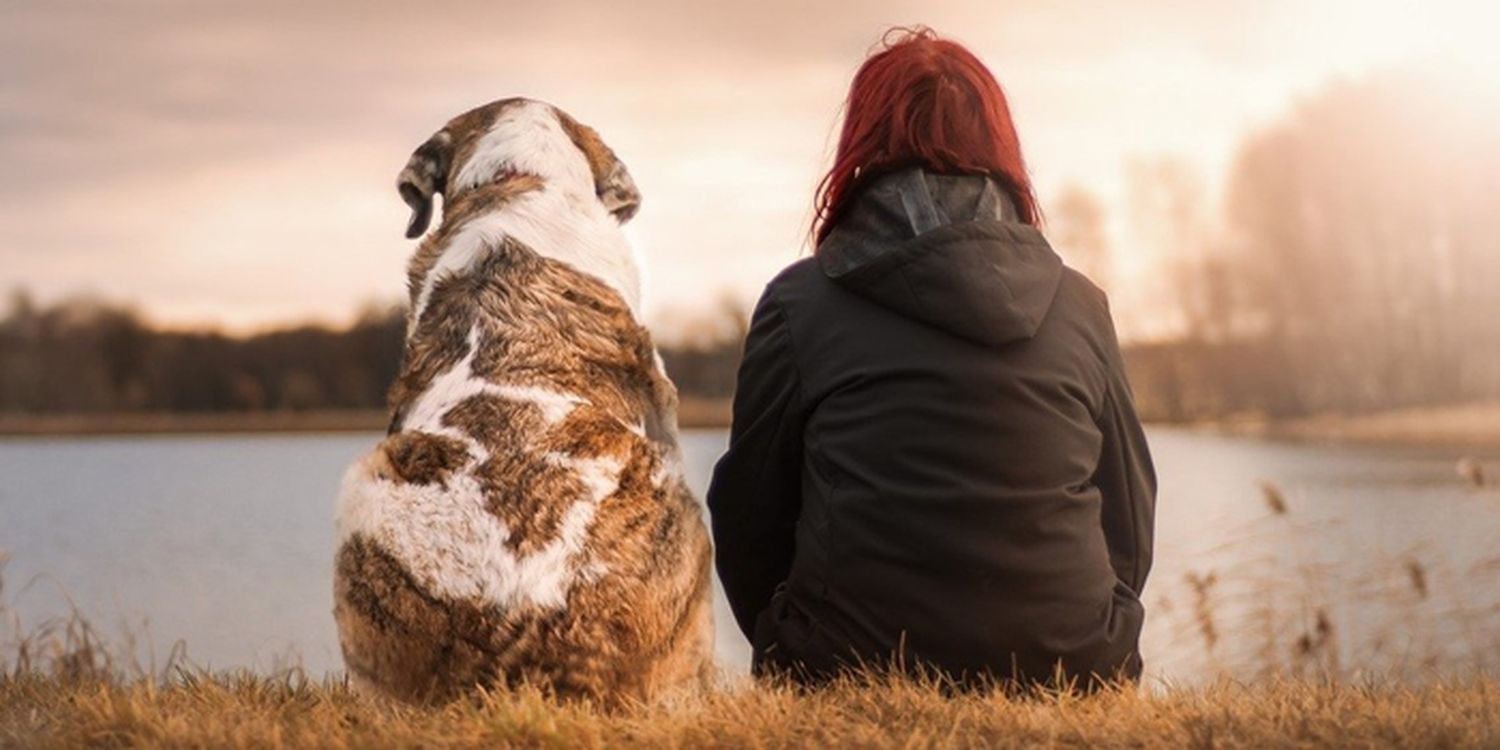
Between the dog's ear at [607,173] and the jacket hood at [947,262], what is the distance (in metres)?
1.22

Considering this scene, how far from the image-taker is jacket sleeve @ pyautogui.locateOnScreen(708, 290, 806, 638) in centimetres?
461

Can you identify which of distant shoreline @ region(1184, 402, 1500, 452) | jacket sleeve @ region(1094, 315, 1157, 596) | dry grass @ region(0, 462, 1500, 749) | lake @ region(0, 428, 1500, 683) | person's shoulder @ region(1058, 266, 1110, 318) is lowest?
distant shoreline @ region(1184, 402, 1500, 452)

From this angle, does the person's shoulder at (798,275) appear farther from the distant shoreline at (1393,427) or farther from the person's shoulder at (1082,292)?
the distant shoreline at (1393,427)

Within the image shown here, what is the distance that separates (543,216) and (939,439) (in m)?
1.68

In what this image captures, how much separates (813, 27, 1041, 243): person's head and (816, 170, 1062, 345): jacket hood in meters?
0.11

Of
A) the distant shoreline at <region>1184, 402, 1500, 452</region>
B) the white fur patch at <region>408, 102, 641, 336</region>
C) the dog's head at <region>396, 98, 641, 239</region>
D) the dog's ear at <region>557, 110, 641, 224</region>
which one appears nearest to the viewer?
the white fur patch at <region>408, 102, 641, 336</region>

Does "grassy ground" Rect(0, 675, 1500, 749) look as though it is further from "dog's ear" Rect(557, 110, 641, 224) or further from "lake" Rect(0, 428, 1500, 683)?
"dog's ear" Rect(557, 110, 641, 224)

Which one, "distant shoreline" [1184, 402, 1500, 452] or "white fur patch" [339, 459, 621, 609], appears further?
"distant shoreline" [1184, 402, 1500, 452]

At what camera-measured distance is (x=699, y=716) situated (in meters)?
4.30

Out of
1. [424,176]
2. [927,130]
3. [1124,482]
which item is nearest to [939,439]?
[1124,482]

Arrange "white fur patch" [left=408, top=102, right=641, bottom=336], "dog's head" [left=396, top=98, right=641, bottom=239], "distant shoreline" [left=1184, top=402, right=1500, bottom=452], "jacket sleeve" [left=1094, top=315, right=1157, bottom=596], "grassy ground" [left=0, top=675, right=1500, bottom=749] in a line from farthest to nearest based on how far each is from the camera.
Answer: "distant shoreline" [left=1184, top=402, right=1500, bottom=452]
"dog's head" [left=396, top=98, right=641, bottom=239]
"white fur patch" [left=408, top=102, right=641, bottom=336]
"jacket sleeve" [left=1094, top=315, right=1157, bottom=596]
"grassy ground" [left=0, top=675, right=1500, bottom=749]

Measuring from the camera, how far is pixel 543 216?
5.15m

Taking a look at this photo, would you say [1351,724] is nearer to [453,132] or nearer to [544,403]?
[544,403]

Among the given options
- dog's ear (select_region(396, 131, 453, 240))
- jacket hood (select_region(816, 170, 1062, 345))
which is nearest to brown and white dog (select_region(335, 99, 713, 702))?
dog's ear (select_region(396, 131, 453, 240))
